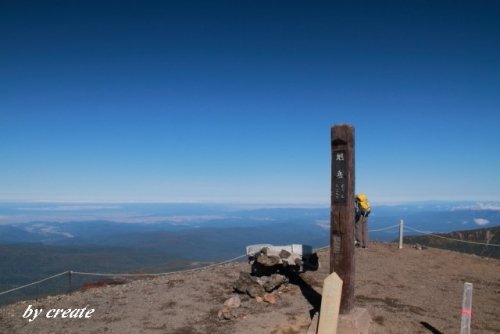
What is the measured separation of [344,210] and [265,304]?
3216 millimetres

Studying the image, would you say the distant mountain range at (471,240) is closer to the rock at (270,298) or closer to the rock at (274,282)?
the rock at (274,282)

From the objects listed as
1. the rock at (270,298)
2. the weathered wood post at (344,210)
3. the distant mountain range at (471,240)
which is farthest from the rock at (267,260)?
the distant mountain range at (471,240)

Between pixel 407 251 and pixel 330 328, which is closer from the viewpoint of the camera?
pixel 330 328

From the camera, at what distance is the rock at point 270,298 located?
984 centimetres

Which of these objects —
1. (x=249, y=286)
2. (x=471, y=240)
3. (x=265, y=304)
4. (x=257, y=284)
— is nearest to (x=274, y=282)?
(x=257, y=284)

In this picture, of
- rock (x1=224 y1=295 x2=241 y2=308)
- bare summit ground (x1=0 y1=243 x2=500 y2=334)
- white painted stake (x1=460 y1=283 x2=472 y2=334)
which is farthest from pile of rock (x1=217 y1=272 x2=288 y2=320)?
white painted stake (x1=460 y1=283 x2=472 y2=334)

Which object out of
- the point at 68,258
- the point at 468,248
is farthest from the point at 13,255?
the point at 468,248

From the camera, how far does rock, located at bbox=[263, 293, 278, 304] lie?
32.3 ft

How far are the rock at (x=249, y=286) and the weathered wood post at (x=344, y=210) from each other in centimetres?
269

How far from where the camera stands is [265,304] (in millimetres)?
9750

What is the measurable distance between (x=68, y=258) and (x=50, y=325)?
6570 inches

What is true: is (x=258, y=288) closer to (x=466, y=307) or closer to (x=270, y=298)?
(x=270, y=298)

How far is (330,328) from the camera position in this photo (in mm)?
7180

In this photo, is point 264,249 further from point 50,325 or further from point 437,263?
point 437,263
